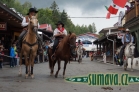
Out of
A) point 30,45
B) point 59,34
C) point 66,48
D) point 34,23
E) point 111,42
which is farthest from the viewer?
point 111,42

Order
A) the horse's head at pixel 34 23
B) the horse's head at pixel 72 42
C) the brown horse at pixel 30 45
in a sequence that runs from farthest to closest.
Answer: 1. the horse's head at pixel 72 42
2. the brown horse at pixel 30 45
3. the horse's head at pixel 34 23

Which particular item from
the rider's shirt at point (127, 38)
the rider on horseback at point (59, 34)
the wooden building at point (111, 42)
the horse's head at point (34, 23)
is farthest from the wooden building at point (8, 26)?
the wooden building at point (111, 42)

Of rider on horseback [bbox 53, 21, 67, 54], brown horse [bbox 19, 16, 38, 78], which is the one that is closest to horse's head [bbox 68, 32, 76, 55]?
rider on horseback [bbox 53, 21, 67, 54]

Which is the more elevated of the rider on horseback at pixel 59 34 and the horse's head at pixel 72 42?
the rider on horseback at pixel 59 34

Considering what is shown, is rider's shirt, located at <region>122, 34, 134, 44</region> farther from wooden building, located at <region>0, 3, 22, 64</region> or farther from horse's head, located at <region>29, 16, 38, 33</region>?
horse's head, located at <region>29, 16, 38, 33</region>

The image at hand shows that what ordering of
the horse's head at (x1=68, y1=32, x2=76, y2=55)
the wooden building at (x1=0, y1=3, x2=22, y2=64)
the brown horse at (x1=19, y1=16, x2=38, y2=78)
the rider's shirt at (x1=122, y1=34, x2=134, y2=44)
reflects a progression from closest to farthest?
1. the brown horse at (x1=19, y1=16, x2=38, y2=78)
2. the horse's head at (x1=68, y1=32, x2=76, y2=55)
3. the rider's shirt at (x1=122, y1=34, x2=134, y2=44)
4. the wooden building at (x1=0, y1=3, x2=22, y2=64)

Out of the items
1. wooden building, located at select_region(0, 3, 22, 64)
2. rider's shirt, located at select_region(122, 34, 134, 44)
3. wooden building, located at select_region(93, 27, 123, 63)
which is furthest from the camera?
wooden building, located at select_region(93, 27, 123, 63)

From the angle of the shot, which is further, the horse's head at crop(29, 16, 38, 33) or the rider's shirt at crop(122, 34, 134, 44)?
the rider's shirt at crop(122, 34, 134, 44)

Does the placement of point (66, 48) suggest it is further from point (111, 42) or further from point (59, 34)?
point (111, 42)

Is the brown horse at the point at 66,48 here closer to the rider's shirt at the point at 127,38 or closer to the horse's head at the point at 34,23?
the horse's head at the point at 34,23

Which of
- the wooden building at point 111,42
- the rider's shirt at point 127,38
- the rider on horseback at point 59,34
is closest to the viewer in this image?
the rider on horseback at point 59,34

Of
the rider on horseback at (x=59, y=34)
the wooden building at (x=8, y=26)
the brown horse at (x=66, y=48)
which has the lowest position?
the brown horse at (x=66, y=48)

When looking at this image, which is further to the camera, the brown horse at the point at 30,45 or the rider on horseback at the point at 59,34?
the rider on horseback at the point at 59,34

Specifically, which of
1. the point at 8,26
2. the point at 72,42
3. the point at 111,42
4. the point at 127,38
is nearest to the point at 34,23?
the point at 72,42
